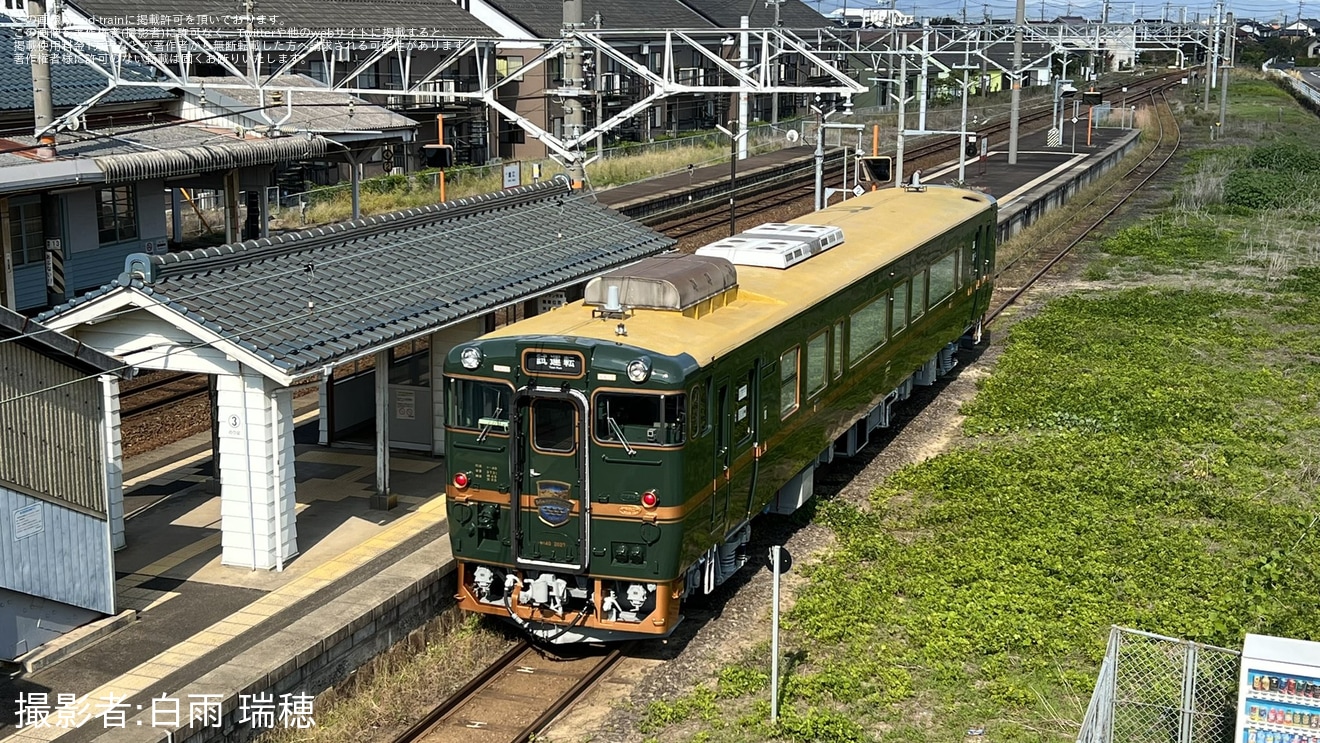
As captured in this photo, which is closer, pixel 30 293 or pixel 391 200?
pixel 30 293

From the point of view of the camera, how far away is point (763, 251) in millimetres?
14648

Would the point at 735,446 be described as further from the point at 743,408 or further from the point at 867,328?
the point at 867,328

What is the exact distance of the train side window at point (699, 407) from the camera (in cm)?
1093

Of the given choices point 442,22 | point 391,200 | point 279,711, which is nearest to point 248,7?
point 391,200

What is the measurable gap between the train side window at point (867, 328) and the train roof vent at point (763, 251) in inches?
34.3

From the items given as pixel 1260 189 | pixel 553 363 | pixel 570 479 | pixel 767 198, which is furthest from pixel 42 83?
pixel 1260 189

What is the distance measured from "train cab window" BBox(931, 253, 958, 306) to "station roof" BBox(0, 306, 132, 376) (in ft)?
35.0

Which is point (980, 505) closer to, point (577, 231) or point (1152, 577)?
point (1152, 577)

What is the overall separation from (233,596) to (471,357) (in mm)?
2764

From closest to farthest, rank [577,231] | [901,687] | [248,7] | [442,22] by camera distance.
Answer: [901,687] → [577,231] → [248,7] → [442,22]

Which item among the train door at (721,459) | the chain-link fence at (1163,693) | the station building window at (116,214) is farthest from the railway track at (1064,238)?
the station building window at (116,214)

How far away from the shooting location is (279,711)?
998cm

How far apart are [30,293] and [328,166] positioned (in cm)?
1743

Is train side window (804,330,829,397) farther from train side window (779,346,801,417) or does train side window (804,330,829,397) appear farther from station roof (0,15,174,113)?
station roof (0,15,174,113)
